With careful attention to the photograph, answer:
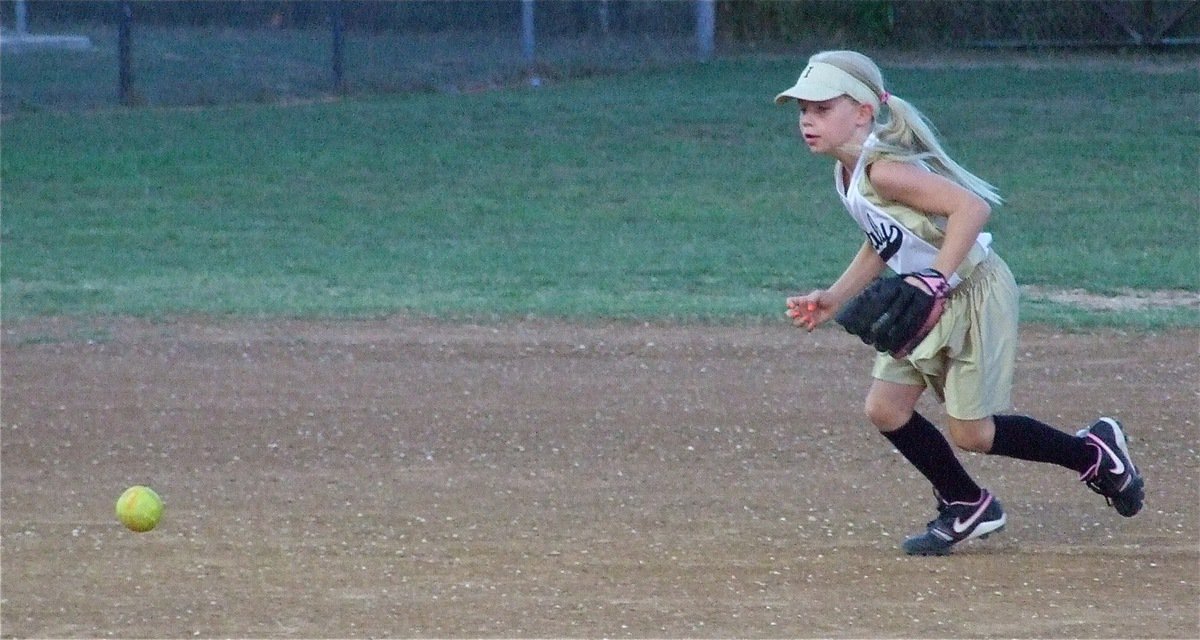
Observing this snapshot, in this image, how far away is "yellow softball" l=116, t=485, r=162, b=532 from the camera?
526 cm

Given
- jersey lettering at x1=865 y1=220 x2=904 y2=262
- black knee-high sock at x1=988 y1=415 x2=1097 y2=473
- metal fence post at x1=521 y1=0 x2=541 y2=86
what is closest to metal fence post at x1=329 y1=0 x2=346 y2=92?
metal fence post at x1=521 y1=0 x2=541 y2=86

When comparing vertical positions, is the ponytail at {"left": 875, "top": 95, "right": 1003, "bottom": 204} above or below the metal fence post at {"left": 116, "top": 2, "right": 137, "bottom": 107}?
above

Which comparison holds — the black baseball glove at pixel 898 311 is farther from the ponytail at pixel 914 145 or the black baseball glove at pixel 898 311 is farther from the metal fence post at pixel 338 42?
the metal fence post at pixel 338 42

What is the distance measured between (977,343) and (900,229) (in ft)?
1.34

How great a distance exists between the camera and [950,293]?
4594 millimetres

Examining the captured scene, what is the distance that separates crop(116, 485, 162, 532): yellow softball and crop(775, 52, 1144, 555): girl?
224cm

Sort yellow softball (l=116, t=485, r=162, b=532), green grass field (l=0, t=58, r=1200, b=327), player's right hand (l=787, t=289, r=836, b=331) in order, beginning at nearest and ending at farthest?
player's right hand (l=787, t=289, r=836, b=331)
yellow softball (l=116, t=485, r=162, b=532)
green grass field (l=0, t=58, r=1200, b=327)

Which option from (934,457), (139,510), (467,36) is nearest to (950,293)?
(934,457)

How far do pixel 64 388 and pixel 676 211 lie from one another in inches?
256

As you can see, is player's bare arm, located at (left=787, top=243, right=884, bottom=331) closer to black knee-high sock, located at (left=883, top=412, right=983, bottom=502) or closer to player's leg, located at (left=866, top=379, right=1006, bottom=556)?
player's leg, located at (left=866, top=379, right=1006, bottom=556)

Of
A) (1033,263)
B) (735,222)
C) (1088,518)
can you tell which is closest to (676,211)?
(735,222)

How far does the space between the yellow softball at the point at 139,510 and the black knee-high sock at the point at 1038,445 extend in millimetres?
2755

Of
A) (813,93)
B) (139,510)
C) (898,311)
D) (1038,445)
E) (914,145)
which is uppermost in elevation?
(813,93)

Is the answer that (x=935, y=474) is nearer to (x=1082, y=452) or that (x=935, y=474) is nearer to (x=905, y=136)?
(x=1082, y=452)
